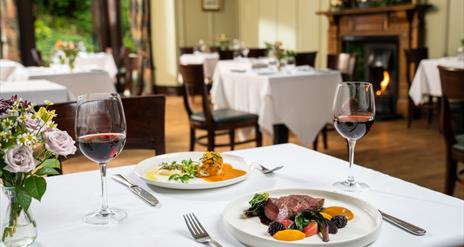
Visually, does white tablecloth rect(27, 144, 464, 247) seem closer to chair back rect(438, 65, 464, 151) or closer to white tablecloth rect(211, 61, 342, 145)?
chair back rect(438, 65, 464, 151)

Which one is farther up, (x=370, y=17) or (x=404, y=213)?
(x=370, y=17)

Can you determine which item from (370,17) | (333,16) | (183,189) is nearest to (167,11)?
(333,16)

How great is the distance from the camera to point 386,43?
6.86m

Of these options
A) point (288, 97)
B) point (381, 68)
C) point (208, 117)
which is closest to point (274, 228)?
point (208, 117)

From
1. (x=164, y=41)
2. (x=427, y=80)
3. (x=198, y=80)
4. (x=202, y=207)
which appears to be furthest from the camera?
(x=164, y=41)

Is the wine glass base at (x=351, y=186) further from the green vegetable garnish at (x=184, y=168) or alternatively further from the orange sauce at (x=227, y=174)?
the green vegetable garnish at (x=184, y=168)

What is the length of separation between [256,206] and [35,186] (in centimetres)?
37

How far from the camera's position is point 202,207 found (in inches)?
41.4

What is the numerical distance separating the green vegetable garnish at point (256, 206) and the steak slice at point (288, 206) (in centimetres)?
2

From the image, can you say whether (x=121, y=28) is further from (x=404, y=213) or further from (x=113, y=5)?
(x=404, y=213)

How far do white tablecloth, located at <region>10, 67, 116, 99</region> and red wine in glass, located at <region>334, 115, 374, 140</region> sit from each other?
149 inches

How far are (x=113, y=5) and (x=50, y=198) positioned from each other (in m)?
8.90

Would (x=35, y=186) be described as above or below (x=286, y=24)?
below

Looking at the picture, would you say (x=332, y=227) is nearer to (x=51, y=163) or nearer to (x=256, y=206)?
(x=256, y=206)
